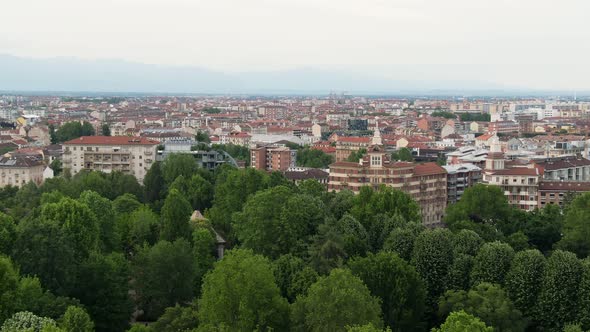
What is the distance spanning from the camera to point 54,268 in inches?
1148

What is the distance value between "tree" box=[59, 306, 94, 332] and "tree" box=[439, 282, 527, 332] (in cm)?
1115

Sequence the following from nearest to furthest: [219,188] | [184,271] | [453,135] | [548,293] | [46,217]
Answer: [548,293] < [184,271] < [46,217] < [219,188] < [453,135]

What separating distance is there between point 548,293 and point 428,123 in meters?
105

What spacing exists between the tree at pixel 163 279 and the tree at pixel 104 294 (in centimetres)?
136

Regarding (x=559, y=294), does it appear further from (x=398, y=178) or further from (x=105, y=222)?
(x=398, y=178)

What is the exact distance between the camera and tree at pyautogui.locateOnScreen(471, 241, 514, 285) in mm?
30172

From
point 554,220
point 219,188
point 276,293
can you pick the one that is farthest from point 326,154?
point 276,293

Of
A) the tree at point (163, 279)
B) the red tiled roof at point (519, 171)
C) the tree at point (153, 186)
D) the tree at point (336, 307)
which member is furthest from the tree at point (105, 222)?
the red tiled roof at point (519, 171)

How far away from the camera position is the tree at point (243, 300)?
2489 centimetres

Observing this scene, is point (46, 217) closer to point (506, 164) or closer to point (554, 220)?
point (554, 220)

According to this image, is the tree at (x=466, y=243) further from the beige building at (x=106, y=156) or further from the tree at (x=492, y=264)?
the beige building at (x=106, y=156)

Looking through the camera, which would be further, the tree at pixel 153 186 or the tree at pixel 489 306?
the tree at pixel 153 186

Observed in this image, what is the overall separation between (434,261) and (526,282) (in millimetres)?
3616

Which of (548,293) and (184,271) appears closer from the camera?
(548,293)
